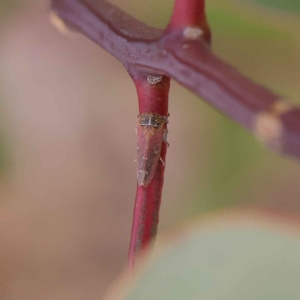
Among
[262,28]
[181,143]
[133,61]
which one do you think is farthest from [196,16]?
[181,143]

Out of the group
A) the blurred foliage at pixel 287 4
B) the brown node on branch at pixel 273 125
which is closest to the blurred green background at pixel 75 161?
the blurred foliage at pixel 287 4

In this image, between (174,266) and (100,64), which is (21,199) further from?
(174,266)

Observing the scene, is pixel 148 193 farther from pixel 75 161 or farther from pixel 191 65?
pixel 75 161

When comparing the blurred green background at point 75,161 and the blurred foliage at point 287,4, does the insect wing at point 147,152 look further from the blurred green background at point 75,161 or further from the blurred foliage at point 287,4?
the blurred green background at point 75,161

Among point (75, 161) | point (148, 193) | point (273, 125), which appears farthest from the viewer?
point (75, 161)

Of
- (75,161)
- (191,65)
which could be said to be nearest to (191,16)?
Result: (191,65)

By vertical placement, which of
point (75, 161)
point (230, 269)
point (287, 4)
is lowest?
point (230, 269)

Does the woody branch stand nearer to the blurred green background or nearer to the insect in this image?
the insect
